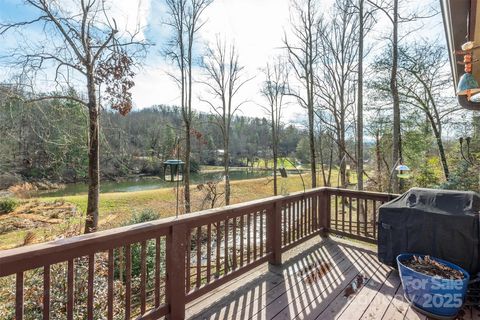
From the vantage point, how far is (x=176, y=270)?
7.06 feet

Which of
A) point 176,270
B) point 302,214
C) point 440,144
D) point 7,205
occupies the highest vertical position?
point 440,144

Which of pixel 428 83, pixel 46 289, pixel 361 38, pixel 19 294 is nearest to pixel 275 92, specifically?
pixel 428 83

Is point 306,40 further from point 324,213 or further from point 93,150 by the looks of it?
point 93,150

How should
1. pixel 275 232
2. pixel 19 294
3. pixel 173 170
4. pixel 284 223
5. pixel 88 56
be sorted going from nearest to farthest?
1. pixel 19 294
2. pixel 173 170
3. pixel 275 232
4. pixel 284 223
5. pixel 88 56


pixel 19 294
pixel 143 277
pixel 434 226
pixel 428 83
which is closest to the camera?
pixel 19 294

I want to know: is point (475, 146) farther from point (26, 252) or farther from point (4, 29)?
point (4, 29)

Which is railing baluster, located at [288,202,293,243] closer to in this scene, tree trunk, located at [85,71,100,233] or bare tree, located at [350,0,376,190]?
bare tree, located at [350,0,376,190]

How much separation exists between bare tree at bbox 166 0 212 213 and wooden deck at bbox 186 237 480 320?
6.13 m

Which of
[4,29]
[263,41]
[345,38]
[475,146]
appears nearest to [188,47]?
[263,41]

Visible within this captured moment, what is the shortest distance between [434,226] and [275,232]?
170cm

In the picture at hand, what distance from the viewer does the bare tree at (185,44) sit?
8.88 m

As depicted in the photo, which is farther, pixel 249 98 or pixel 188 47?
pixel 249 98

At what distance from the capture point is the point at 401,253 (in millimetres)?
2822

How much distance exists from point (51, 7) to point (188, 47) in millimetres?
4279
